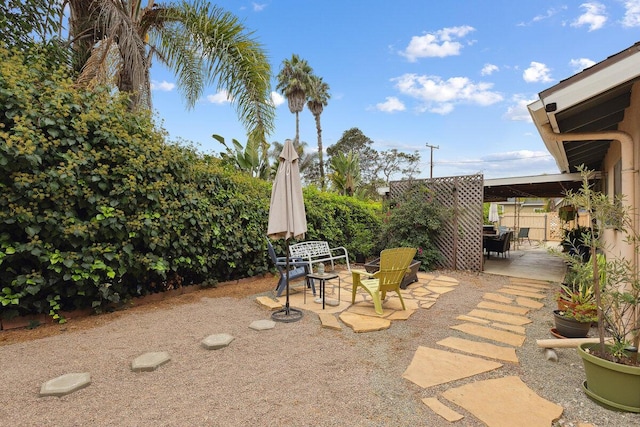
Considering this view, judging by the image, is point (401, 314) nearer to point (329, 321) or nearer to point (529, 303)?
point (329, 321)

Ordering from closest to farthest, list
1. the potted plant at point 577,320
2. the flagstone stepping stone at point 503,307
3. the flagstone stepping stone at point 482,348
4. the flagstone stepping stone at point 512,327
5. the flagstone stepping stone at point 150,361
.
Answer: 1. the flagstone stepping stone at point 150,361
2. the flagstone stepping stone at point 482,348
3. the potted plant at point 577,320
4. the flagstone stepping stone at point 512,327
5. the flagstone stepping stone at point 503,307

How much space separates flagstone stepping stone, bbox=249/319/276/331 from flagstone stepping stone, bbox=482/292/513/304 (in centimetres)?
380

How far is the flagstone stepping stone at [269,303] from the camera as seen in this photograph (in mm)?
4797

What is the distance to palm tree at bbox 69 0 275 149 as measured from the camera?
561 centimetres

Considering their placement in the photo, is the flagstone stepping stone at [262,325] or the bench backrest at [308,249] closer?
the flagstone stepping stone at [262,325]

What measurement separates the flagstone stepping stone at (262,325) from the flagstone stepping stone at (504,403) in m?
2.21

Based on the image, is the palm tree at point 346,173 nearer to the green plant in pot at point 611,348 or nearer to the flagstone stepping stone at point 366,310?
the flagstone stepping stone at point 366,310

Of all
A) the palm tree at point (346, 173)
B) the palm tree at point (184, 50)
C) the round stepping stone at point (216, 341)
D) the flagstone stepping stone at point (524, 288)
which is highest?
the palm tree at point (184, 50)

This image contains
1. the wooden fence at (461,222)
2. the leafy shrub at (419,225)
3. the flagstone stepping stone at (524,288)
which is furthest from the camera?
the leafy shrub at (419,225)

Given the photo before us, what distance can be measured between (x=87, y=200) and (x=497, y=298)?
6.42 metres

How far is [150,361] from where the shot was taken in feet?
9.66

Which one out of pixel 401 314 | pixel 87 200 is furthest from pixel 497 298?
pixel 87 200

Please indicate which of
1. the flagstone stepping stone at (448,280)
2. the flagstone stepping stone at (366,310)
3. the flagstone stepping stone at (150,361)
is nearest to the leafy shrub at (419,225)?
the flagstone stepping stone at (448,280)

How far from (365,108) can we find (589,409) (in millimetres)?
16684
